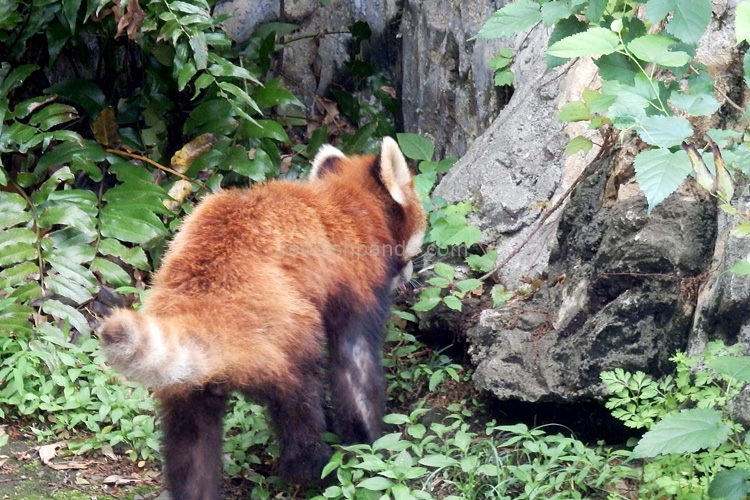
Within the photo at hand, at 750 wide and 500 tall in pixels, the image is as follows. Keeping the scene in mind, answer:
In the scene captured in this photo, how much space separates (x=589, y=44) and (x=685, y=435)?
3.93ft

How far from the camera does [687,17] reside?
7.75ft

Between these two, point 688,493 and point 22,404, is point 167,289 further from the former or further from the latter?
point 688,493

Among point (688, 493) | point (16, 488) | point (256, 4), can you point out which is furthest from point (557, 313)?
point (256, 4)

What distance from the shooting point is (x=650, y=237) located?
3635 mm

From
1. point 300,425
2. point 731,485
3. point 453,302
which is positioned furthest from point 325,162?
point 731,485

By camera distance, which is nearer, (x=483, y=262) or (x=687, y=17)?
(x=687, y=17)

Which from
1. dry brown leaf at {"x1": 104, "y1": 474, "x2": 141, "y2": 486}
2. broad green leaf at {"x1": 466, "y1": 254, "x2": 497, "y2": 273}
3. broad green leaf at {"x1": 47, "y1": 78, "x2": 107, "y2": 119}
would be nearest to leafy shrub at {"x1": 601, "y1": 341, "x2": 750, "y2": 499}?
broad green leaf at {"x1": 466, "y1": 254, "x2": 497, "y2": 273}

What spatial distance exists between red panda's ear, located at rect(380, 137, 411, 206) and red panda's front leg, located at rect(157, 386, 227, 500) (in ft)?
4.77

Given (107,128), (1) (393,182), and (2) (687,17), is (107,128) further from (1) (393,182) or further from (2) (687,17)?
(2) (687,17)

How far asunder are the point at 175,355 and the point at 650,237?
2.08 metres

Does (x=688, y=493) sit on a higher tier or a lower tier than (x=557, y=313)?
lower

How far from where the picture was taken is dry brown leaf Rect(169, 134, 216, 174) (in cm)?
550

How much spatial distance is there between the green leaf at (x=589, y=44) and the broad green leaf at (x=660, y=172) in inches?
15.5

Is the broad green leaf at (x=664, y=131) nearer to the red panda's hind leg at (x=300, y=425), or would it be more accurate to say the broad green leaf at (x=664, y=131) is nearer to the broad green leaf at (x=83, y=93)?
the red panda's hind leg at (x=300, y=425)
